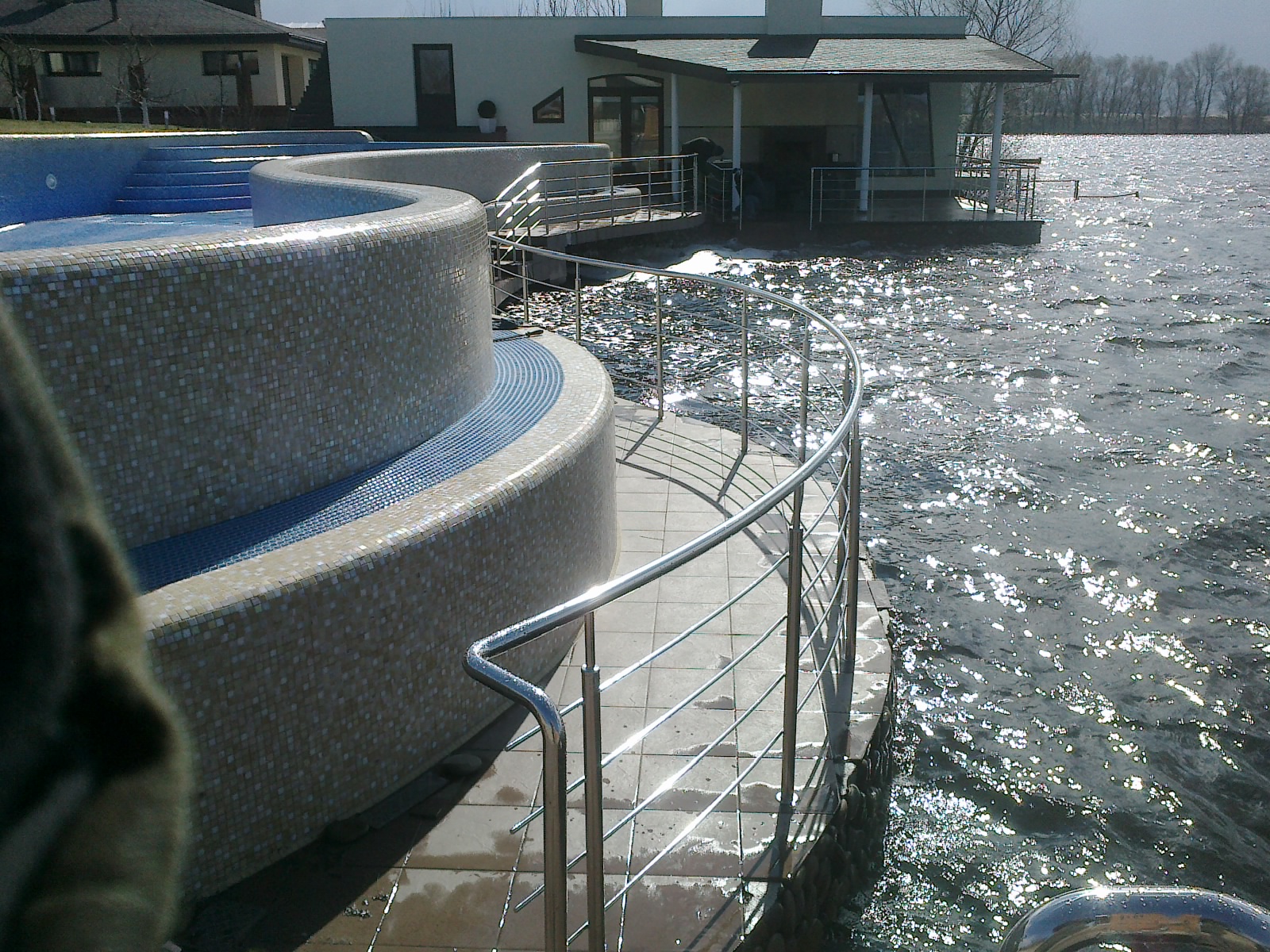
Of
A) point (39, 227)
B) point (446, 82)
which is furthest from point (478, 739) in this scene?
point (446, 82)

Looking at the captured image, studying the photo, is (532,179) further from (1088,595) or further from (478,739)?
(478,739)

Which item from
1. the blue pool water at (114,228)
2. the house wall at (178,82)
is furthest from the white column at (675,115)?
the house wall at (178,82)

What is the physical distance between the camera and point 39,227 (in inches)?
457

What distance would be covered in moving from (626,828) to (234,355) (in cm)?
204

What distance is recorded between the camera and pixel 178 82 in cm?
3475

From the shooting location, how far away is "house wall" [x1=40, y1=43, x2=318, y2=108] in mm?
34469

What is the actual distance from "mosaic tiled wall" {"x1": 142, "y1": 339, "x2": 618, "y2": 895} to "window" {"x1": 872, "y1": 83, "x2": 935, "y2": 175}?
24.2 metres

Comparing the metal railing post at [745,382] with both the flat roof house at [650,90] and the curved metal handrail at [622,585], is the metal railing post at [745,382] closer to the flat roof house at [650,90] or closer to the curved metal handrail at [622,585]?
the curved metal handrail at [622,585]

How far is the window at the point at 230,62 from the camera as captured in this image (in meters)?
34.8

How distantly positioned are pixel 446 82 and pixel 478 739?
2741 centimetres

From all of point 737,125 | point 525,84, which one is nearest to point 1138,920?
point 737,125

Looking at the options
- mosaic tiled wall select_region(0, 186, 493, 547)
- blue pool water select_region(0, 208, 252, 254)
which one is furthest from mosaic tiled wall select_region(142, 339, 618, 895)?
blue pool water select_region(0, 208, 252, 254)

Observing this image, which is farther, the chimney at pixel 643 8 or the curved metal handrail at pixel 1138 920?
the chimney at pixel 643 8

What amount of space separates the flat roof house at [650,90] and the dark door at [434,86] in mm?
29
